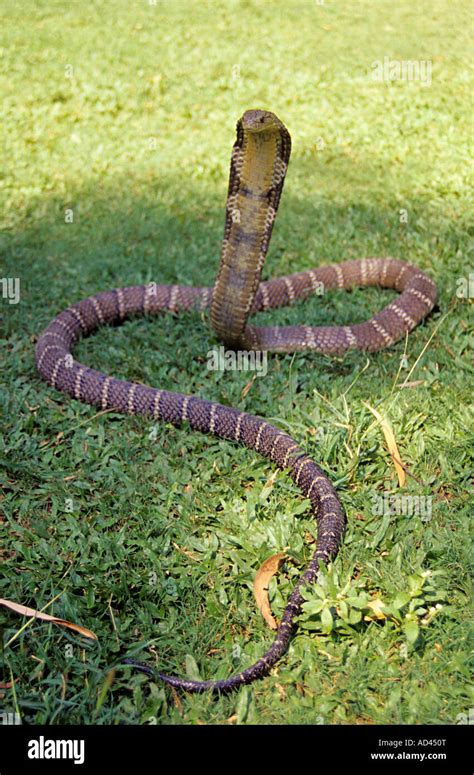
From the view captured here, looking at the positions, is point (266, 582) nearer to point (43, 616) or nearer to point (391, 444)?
point (43, 616)

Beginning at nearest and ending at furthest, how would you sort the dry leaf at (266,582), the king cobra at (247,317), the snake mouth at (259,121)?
the dry leaf at (266,582) → the king cobra at (247,317) → the snake mouth at (259,121)

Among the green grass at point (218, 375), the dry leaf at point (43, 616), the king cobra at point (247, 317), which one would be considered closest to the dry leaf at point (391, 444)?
the green grass at point (218, 375)

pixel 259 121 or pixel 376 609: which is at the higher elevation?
pixel 259 121

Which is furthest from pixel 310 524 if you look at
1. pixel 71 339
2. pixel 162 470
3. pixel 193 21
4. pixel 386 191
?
pixel 193 21

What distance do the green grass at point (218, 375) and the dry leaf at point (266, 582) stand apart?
4cm

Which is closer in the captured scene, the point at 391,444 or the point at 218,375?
the point at 391,444

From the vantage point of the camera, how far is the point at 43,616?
3582mm

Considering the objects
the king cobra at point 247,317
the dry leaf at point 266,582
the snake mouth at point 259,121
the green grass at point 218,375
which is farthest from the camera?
the snake mouth at point 259,121

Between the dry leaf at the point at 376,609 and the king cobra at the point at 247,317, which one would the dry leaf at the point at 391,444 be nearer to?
the king cobra at the point at 247,317

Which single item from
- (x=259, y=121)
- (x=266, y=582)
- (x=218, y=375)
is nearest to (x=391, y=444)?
(x=266, y=582)

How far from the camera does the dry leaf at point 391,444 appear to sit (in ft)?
14.4

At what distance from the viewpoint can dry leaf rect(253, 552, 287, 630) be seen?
3652 mm

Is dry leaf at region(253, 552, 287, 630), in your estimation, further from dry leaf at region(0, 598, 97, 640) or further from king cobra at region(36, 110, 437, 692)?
dry leaf at region(0, 598, 97, 640)

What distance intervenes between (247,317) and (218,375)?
0.46 metres
